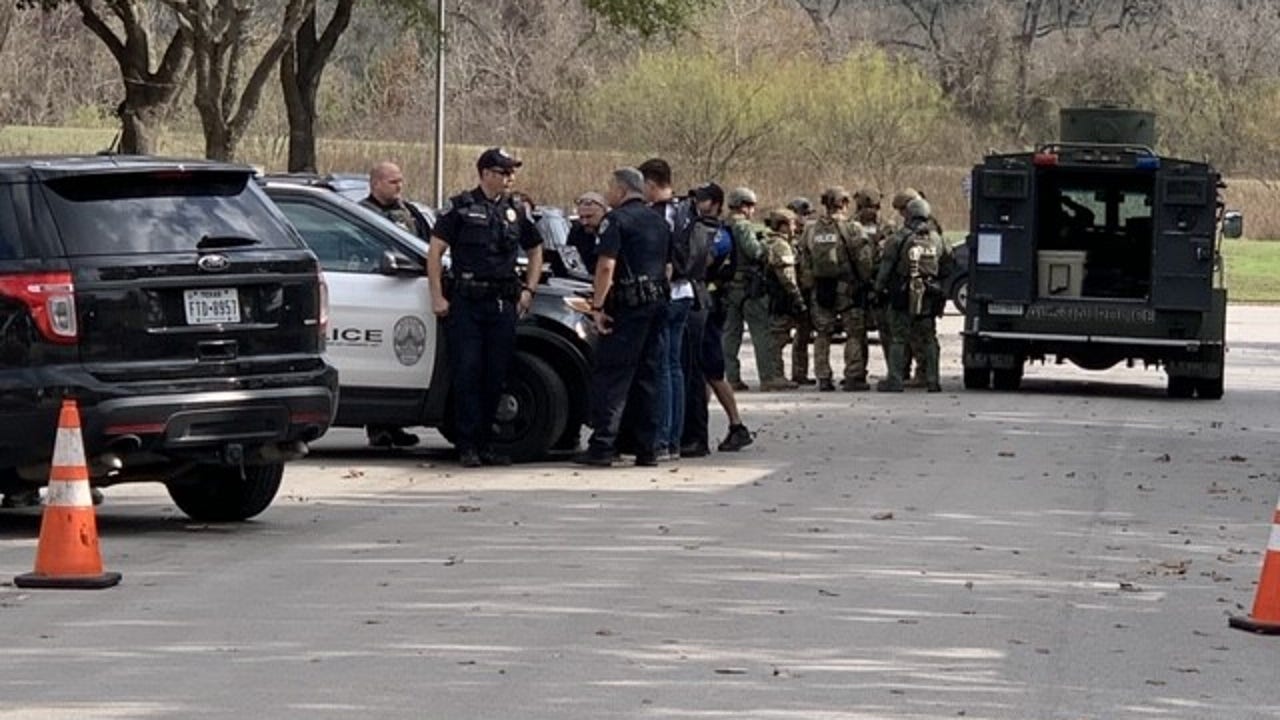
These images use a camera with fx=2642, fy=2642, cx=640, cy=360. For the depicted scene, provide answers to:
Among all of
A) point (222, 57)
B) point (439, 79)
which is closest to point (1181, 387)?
point (222, 57)

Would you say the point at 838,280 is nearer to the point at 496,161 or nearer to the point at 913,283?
the point at 913,283

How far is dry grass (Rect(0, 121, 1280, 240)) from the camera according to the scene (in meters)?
53.8

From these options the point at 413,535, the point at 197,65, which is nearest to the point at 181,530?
the point at 413,535

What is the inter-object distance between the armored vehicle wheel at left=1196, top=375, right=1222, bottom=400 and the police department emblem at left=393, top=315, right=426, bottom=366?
1059 centimetres

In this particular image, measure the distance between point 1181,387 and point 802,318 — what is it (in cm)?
368

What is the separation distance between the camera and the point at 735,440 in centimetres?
1800

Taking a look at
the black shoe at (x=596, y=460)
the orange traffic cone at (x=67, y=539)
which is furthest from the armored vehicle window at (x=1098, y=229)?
the orange traffic cone at (x=67, y=539)

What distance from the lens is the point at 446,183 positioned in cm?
5422

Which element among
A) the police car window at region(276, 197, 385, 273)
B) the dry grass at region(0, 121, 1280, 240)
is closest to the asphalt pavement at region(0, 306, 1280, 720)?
the police car window at region(276, 197, 385, 273)

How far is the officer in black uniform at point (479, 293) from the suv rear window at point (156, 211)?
10.5 feet

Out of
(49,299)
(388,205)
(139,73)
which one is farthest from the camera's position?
(139,73)

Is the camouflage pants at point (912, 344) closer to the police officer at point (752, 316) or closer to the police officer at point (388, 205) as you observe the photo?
the police officer at point (752, 316)

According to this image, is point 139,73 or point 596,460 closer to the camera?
point 596,460

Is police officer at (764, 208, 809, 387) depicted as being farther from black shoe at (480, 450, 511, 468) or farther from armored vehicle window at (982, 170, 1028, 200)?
black shoe at (480, 450, 511, 468)
